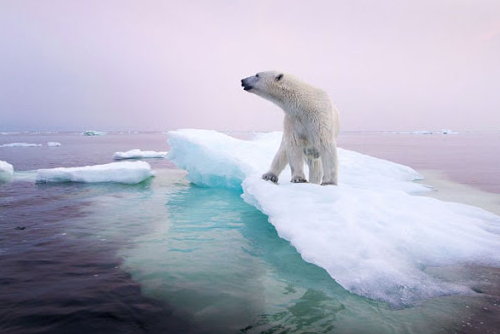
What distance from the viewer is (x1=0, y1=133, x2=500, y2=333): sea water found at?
2258 mm

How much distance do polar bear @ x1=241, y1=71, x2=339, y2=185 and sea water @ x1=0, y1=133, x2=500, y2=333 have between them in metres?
1.28

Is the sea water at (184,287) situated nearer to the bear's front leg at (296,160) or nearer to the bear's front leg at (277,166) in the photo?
the bear's front leg at (277,166)

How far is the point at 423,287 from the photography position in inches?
106

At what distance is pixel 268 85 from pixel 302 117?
710mm

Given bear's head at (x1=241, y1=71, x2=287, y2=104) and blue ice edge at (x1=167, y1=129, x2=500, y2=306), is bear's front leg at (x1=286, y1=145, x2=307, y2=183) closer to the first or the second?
blue ice edge at (x1=167, y1=129, x2=500, y2=306)

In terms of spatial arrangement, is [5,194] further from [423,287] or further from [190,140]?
[423,287]

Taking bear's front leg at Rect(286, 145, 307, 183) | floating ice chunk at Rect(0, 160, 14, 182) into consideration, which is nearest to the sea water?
bear's front leg at Rect(286, 145, 307, 183)

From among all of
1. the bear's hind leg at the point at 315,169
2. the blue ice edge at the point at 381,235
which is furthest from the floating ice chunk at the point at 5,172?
the bear's hind leg at the point at 315,169

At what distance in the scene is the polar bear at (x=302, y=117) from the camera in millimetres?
4672

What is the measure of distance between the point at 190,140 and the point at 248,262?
673 centimetres

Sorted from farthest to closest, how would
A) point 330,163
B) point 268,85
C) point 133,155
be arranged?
point 133,155 < point 268,85 < point 330,163

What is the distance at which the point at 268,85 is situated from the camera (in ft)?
15.9

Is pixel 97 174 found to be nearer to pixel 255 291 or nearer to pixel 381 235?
pixel 255 291

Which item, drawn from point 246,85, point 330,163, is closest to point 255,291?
point 330,163
